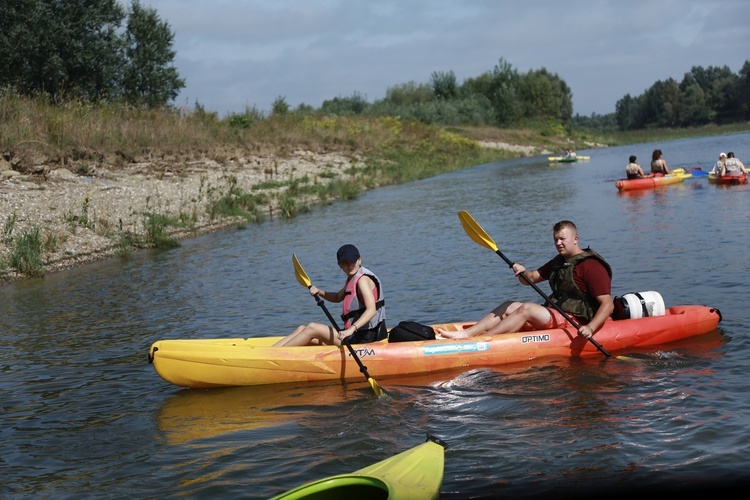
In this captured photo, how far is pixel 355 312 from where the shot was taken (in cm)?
770

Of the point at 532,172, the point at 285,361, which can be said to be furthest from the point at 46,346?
the point at 532,172

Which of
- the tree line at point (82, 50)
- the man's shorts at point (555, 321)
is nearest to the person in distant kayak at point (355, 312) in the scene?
the man's shorts at point (555, 321)

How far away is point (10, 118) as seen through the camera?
61.4 ft

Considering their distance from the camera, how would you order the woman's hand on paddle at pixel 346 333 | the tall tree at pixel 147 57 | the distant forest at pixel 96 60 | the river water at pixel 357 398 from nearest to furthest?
the river water at pixel 357 398 < the woman's hand on paddle at pixel 346 333 < the distant forest at pixel 96 60 < the tall tree at pixel 147 57

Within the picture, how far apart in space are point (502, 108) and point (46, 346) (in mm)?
60514

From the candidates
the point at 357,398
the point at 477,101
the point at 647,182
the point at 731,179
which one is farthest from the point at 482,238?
the point at 477,101

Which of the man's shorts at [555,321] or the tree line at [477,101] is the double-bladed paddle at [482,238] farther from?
the tree line at [477,101]

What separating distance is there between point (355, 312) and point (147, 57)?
3017 cm

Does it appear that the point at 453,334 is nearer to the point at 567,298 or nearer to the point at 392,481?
the point at 567,298

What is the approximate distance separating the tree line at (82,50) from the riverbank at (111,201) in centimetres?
569

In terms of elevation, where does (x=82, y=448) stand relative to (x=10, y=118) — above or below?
below

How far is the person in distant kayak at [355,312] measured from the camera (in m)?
7.50

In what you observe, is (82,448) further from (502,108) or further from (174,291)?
(502,108)

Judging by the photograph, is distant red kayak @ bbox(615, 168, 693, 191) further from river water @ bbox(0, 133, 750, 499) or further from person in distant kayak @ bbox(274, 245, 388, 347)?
person in distant kayak @ bbox(274, 245, 388, 347)
